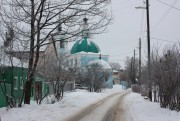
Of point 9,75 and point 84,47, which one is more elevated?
point 84,47

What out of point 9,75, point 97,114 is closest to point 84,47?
point 9,75

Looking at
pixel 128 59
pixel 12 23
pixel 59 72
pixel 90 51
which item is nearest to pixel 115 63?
pixel 128 59

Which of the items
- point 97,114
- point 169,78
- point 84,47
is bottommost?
point 97,114

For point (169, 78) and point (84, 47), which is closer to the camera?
point (169, 78)

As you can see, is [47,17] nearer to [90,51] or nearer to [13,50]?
[13,50]

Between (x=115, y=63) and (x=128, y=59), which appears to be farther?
(x=115, y=63)

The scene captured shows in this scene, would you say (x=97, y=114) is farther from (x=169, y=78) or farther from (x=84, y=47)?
(x=84, y=47)

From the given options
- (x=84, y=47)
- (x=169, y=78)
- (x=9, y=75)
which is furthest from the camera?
(x=84, y=47)

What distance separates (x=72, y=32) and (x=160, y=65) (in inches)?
237

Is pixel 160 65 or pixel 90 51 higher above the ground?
pixel 90 51

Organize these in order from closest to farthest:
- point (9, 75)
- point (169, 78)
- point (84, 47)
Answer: point (169, 78) < point (9, 75) < point (84, 47)

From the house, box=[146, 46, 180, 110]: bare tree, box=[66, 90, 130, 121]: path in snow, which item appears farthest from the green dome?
box=[146, 46, 180, 110]: bare tree

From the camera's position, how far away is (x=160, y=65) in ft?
71.8

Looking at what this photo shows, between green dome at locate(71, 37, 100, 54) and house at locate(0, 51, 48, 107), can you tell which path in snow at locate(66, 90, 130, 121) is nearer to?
house at locate(0, 51, 48, 107)
